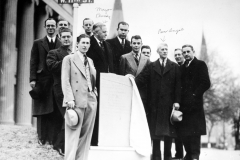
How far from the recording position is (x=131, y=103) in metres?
6.18

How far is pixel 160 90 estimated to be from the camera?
6543 mm

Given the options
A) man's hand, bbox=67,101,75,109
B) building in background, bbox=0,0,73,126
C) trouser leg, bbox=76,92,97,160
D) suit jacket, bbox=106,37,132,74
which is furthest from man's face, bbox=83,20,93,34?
building in background, bbox=0,0,73,126

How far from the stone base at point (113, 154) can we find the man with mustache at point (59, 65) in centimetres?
86

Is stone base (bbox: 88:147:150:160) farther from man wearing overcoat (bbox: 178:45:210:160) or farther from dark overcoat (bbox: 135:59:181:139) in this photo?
man wearing overcoat (bbox: 178:45:210:160)

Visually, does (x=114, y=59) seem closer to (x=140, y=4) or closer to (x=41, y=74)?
(x=41, y=74)

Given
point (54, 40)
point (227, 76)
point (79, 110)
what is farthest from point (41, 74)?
point (227, 76)

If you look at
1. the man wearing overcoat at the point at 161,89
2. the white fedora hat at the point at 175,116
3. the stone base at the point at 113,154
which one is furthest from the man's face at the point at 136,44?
the stone base at the point at 113,154

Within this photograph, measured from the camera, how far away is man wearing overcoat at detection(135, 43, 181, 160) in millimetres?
6426

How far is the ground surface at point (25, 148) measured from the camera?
6250 millimetres

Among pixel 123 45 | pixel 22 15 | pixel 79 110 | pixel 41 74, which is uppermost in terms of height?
pixel 22 15

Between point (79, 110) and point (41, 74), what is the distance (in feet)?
5.88

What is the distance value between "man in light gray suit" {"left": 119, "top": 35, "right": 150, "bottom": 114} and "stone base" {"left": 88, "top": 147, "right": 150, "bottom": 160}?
1076 millimetres

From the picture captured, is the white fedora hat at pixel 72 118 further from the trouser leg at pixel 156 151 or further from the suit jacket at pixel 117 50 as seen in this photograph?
the suit jacket at pixel 117 50

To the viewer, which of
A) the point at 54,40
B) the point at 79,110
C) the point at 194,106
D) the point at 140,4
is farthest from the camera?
the point at 140,4
